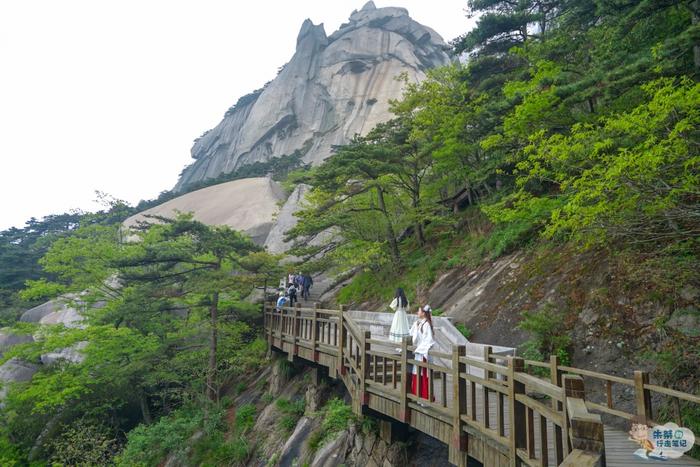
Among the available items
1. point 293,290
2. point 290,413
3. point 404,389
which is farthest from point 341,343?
point 293,290

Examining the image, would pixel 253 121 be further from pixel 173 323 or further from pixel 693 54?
pixel 693 54

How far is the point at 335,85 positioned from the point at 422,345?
58.8m

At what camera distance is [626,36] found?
10.9 m

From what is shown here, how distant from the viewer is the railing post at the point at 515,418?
15.1 ft

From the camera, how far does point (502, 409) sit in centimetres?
490

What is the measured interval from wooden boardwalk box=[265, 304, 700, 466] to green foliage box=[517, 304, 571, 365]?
42 cm

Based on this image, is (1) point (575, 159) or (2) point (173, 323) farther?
(2) point (173, 323)

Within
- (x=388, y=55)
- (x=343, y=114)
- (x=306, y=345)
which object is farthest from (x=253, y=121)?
(x=306, y=345)

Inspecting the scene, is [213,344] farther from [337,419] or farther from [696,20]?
[696,20]

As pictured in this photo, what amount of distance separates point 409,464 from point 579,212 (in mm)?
5778

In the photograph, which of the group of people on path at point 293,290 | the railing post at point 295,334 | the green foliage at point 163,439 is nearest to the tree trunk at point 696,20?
the railing post at point 295,334

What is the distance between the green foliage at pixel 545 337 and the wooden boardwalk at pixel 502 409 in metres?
0.42

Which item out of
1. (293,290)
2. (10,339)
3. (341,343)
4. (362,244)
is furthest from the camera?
(10,339)

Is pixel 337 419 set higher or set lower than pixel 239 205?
lower
